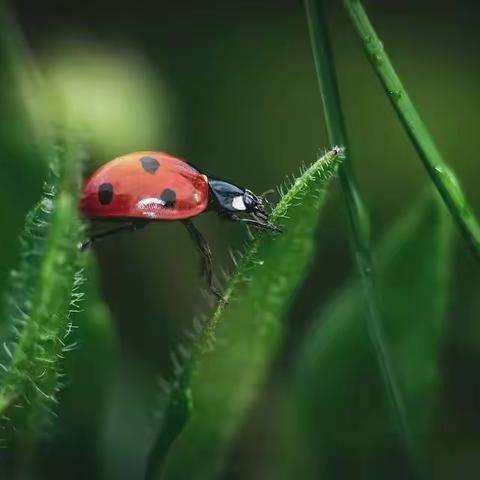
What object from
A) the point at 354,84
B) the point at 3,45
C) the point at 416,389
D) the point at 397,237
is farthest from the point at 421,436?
the point at 354,84

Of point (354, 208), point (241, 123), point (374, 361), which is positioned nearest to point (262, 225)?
point (354, 208)

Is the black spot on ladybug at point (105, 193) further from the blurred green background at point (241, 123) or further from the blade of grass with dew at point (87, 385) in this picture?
the blurred green background at point (241, 123)

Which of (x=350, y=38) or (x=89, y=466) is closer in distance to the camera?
(x=89, y=466)

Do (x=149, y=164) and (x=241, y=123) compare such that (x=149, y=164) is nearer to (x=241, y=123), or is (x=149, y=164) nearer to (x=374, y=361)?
(x=374, y=361)

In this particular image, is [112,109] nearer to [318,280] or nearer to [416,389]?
[318,280]

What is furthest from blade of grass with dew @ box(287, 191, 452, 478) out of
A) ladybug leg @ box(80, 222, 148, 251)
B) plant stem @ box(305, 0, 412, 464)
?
ladybug leg @ box(80, 222, 148, 251)

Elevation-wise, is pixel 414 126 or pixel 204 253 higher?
pixel 414 126

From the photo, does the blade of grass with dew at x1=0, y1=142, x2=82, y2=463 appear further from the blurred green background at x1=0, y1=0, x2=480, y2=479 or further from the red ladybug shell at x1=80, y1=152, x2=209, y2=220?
the blurred green background at x1=0, y1=0, x2=480, y2=479
